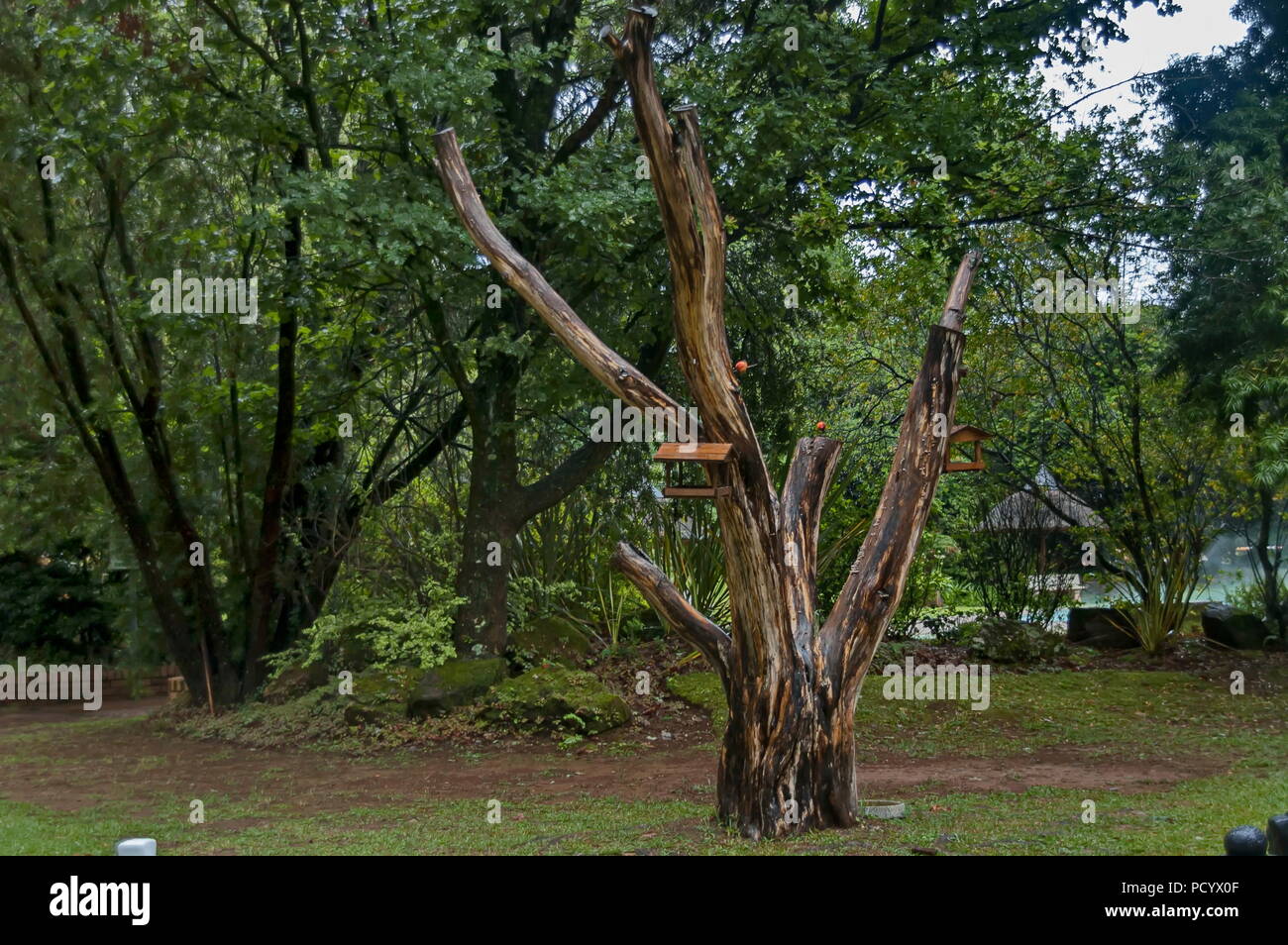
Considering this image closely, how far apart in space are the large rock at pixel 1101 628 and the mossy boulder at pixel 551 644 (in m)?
6.12

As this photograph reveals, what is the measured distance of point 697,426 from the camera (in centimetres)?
724

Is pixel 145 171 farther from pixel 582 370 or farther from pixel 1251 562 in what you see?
pixel 1251 562

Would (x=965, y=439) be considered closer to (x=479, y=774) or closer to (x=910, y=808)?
(x=910, y=808)

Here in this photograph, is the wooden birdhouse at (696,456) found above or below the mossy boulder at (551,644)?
above

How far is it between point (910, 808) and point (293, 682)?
7.94 m

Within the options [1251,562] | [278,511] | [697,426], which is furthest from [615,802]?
[1251,562]

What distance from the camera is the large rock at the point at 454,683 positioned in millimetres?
11680

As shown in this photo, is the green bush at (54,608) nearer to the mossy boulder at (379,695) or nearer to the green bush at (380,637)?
the green bush at (380,637)

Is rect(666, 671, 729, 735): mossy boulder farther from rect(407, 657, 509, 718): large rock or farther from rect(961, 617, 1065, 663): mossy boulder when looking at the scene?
rect(961, 617, 1065, 663): mossy boulder

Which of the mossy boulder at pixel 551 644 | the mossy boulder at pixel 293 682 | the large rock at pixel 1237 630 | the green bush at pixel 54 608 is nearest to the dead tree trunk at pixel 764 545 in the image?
the mossy boulder at pixel 551 644

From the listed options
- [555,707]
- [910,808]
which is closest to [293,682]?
[555,707]

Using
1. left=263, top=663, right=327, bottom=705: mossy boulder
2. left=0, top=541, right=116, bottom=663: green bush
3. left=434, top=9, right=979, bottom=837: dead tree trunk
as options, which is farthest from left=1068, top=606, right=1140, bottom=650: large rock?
left=0, top=541, right=116, bottom=663: green bush

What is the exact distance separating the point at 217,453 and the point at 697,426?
869 centimetres

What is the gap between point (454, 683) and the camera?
38.8ft
